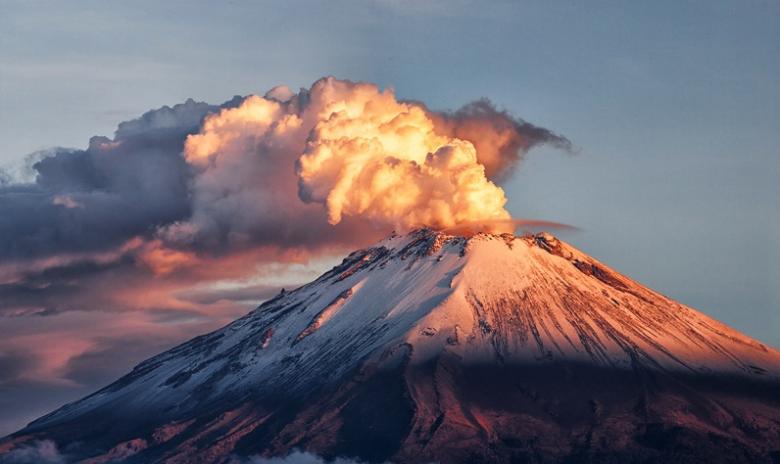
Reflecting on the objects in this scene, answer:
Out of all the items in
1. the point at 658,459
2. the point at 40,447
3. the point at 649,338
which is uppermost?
the point at 40,447

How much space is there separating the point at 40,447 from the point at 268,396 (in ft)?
84.3

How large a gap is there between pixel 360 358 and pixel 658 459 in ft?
122

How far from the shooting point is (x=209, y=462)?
7023 inches

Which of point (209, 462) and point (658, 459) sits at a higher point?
point (209, 462)

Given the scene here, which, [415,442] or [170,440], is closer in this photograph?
[415,442]

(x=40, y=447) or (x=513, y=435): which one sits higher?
(x=40, y=447)

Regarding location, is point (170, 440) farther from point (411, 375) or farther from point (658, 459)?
point (658, 459)

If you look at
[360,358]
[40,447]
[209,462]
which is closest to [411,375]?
[360,358]

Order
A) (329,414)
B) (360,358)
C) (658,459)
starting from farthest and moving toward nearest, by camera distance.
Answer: (360,358)
(329,414)
(658,459)

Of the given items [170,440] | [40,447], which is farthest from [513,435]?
Answer: [40,447]

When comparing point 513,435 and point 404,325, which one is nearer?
point 513,435

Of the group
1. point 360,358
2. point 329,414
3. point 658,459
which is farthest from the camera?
point 360,358

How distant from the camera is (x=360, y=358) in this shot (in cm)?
19225

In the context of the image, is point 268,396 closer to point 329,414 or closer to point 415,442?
point 329,414
